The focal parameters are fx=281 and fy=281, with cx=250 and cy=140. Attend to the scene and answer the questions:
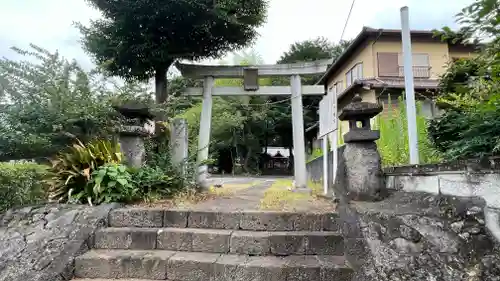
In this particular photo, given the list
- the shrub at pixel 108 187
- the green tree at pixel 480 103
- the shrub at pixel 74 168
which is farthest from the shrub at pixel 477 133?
the shrub at pixel 74 168

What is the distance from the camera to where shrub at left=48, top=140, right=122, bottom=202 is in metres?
2.93

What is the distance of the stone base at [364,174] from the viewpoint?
2.39 m

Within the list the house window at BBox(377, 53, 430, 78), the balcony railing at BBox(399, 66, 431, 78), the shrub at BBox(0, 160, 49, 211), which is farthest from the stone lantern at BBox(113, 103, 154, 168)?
the balcony railing at BBox(399, 66, 431, 78)

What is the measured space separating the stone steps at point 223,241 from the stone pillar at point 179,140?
4.83ft

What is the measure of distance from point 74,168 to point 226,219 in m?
1.74

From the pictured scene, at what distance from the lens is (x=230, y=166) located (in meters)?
19.9

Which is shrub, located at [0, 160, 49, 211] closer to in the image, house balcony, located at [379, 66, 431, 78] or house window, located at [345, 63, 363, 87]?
house window, located at [345, 63, 363, 87]

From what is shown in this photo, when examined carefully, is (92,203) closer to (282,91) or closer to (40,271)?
(40,271)

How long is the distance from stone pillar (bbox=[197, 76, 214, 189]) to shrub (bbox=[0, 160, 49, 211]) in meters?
1.91

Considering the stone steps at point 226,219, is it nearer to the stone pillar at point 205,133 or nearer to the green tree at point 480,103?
the green tree at point 480,103

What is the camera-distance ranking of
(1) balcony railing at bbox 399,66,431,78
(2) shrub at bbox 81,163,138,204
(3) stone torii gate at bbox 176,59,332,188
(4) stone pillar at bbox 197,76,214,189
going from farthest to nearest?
1. (1) balcony railing at bbox 399,66,431,78
2. (3) stone torii gate at bbox 176,59,332,188
3. (4) stone pillar at bbox 197,76,214,189
4. (2) shrub at bbox 81,163,138,204

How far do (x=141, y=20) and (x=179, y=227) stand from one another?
387cm

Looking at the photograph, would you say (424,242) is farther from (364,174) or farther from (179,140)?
(179,140)

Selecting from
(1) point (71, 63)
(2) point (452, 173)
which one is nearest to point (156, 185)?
(1) point (71, 63)
